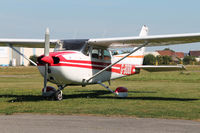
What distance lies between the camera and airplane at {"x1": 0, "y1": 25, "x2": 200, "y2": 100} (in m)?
11.1

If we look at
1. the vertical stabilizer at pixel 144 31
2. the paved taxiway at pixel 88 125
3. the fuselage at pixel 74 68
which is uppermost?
the vertical stabilizer at pixel 144 31

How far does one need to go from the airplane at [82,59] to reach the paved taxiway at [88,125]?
3344 mm

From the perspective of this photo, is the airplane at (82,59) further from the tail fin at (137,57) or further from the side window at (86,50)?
the tail fin at (137,57)

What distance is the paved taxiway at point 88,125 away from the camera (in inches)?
246

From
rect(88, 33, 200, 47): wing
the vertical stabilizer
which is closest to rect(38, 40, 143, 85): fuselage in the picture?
rect(88, 33, 200, 47): wing

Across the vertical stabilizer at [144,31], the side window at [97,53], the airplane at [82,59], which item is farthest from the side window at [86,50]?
the vertical stabilizer at [144,31]

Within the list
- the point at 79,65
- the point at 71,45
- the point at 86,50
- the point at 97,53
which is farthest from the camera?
the point at 97,53

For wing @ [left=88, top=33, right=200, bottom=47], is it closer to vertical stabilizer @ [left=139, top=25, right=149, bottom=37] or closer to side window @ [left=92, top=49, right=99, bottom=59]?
side window @ [left=92, top=49, right=99, bottom=59]

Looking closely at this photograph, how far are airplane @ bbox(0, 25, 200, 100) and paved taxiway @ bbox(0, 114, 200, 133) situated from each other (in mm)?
3344

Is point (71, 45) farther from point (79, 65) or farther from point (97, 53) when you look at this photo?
point (97, 53)

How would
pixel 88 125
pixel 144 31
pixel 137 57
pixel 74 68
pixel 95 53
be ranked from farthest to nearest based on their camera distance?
1. pixel 144 31
2. pixel 137 57
3. pixel 95 53
4. pixel 74 68
5. pixel 88 125

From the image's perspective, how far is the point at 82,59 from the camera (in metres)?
12.4

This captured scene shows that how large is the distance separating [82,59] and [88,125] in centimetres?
585

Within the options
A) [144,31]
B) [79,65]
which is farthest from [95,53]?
→ [144,31]
